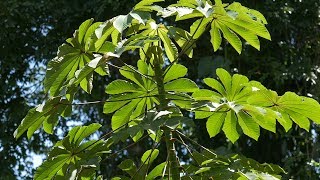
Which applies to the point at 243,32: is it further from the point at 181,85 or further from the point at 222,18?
the point at 181,85

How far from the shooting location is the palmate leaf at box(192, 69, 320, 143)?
4.49ft

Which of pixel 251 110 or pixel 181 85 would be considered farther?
pixel 181 85

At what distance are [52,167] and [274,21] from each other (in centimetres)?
269

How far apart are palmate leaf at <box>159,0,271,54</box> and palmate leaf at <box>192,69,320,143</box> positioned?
101 mm

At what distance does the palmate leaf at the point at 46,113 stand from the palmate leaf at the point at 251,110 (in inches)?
11.1

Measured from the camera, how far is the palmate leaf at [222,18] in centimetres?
131

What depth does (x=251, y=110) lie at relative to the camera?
4.23 ft

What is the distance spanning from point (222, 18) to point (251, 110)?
25cm

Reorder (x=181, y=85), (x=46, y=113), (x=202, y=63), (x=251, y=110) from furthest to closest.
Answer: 1. (x=202, y=63)
2. (x=181, y=85)
3. (x=46, y=113)
4. (x=251, y=110)

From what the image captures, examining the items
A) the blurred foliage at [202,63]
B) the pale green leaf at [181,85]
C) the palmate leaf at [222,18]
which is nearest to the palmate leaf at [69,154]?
the pale green leaf at [181,85]

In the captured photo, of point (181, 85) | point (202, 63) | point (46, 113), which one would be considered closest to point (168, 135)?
point (181, 85)

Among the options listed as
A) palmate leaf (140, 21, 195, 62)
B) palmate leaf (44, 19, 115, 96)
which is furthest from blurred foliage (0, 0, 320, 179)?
palmate leaf (44, 19, 115, 96)

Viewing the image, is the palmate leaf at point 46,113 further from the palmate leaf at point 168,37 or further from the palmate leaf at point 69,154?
the palmate leaf at point 168,37

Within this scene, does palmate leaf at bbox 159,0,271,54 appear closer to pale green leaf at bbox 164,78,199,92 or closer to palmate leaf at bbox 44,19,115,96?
pale green leaf at bbox 164,78,199,92
